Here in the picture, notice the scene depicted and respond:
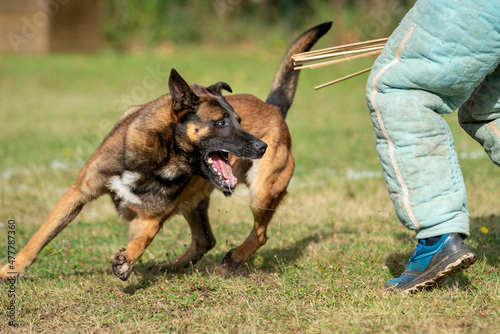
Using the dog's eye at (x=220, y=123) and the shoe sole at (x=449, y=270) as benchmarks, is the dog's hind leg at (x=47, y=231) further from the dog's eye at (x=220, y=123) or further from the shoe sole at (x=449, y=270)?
the shoe sole at (x=449, y=270)

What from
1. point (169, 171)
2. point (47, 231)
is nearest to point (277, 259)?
point (169, 171)

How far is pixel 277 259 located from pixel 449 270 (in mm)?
1437

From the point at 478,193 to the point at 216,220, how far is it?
2.56 meters

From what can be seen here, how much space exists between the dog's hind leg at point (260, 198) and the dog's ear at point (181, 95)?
2.58 ft

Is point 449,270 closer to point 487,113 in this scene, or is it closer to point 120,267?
point 487,113

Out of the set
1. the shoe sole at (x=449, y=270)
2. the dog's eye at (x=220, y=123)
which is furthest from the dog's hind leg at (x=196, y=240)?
the shoe sole at (x=449, y=270)

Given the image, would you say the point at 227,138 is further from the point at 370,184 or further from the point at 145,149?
the point at 370,184

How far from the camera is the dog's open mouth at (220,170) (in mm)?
3666

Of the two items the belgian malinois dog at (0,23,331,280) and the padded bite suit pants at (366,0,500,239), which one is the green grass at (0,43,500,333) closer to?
the belgian malinois dog at (0,23,331,280)

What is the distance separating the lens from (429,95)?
2.93 meters

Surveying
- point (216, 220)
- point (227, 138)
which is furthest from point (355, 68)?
point (227, 138)

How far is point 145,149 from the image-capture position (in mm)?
3717

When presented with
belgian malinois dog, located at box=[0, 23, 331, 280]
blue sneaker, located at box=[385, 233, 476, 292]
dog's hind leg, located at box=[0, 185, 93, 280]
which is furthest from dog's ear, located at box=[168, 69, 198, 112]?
blue sneaker, located at box=[385, 233, 476, 292]

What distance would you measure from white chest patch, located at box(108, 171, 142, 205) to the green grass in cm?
57
